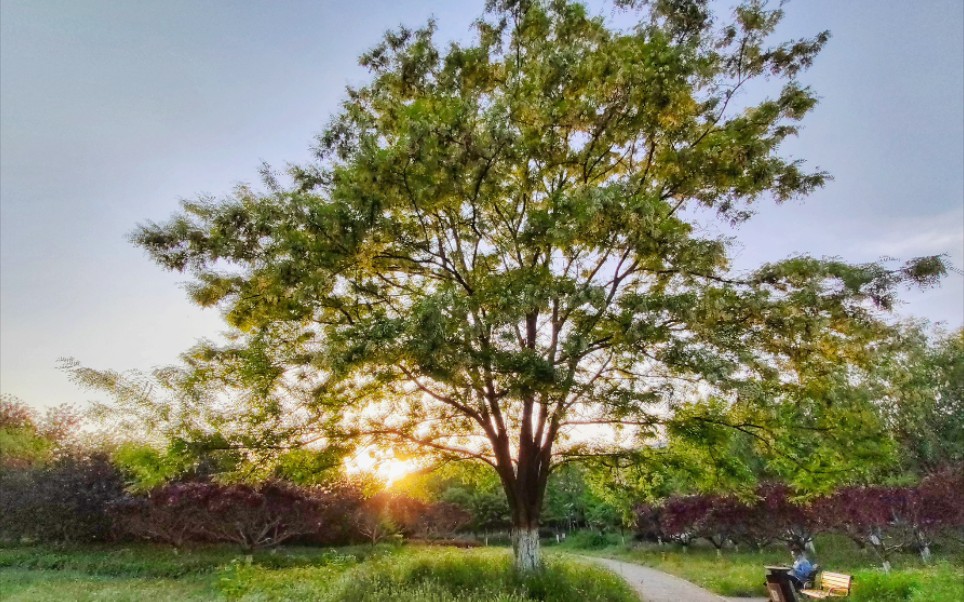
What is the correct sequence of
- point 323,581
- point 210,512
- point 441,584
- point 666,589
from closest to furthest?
point 441,584 < point 323,581 < point 666,589 < point 210,512

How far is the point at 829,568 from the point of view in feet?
54.2

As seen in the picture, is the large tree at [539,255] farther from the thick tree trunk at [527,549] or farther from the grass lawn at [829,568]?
the grass lawn at [829,568]

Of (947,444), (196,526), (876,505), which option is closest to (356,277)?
(196,526)

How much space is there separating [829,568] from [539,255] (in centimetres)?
1658

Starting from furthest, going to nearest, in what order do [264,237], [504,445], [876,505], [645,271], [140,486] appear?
[876,505]
[504,445]
[645,271]
[140,486]
[264,237]

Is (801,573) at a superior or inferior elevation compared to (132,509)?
inferior

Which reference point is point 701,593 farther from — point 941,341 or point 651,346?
point 941,341

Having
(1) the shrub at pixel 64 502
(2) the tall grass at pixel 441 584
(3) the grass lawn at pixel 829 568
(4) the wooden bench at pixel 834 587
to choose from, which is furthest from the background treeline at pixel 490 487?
(2) the tall grass at pixel 441 584

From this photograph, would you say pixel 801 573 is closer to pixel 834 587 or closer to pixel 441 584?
pixel 834 587

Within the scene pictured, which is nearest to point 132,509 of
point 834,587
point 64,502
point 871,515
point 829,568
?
point 64,502

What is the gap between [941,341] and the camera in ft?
97.0

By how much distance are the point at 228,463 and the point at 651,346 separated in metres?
8.36

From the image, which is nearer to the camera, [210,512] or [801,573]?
[801,573]

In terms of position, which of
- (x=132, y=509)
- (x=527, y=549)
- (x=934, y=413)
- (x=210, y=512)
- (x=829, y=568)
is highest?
(x=934, y=413)
